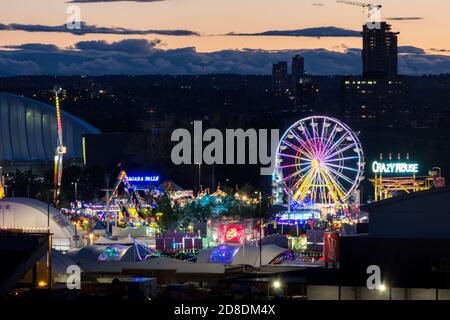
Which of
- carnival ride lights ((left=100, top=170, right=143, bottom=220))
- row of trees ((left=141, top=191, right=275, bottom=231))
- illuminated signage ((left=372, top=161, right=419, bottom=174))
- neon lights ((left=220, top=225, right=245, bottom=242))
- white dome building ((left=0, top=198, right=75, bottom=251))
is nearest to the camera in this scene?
white dome building ((left=0, top=198, right=75, bottom=251))

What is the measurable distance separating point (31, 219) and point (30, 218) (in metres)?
0.07

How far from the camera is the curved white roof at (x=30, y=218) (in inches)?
2280

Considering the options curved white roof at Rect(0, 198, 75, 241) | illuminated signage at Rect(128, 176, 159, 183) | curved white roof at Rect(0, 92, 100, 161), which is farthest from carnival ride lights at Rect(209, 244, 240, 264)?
curved white roof at Rect(0, 92, 100, 161)

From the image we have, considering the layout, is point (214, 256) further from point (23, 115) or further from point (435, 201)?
point (23, 115)

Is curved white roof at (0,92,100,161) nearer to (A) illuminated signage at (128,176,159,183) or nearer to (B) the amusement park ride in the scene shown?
(A) illuminated signage at (128,176,159,183)

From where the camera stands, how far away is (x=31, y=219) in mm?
58375

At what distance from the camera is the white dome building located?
2272 inches

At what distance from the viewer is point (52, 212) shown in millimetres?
58969

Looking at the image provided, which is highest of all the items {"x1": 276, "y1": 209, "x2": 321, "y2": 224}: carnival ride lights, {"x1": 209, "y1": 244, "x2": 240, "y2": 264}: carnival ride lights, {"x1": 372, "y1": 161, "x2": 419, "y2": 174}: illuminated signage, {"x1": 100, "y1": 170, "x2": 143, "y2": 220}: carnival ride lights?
{"x1": 372, "y1": 161, "x2": 419, "y2": 174}: illuminated signage

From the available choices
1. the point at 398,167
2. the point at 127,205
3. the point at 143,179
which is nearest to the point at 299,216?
the point at 127,205

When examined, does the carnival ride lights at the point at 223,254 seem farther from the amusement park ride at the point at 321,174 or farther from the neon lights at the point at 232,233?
the amusement park ride at the point at 321,174

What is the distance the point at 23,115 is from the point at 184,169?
17.4m

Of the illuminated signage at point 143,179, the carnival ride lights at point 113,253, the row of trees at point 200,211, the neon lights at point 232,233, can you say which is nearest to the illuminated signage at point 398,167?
the row of trees at point 200,211
